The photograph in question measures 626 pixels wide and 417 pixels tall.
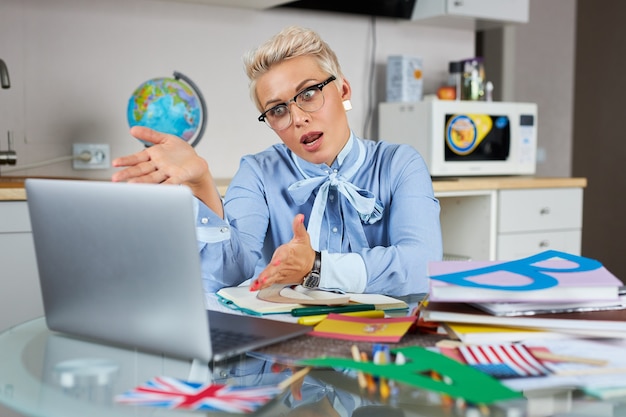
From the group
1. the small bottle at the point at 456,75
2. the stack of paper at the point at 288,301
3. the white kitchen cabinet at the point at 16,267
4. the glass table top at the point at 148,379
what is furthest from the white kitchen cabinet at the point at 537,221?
the glass table top at the point at 148,379

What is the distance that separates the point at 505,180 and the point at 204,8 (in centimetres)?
140

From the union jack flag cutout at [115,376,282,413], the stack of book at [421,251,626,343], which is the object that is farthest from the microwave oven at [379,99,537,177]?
the union jack flag cutout at [115,376,282,413]

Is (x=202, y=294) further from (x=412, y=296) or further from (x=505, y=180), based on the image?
(x=505, y=180)

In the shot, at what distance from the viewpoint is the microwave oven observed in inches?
121

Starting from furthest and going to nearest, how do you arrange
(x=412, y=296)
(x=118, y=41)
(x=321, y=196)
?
(x=118, y=41) → (x=321, y=196) → (x=412, y=296)

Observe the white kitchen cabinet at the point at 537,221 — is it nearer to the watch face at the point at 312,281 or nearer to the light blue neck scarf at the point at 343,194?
the light blue neck scarf at the point at 343,194

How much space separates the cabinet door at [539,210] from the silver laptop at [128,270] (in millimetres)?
2298

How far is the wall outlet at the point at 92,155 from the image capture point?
9.00ft

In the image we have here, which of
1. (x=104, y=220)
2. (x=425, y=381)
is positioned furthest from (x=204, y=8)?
(x=425, y=381)

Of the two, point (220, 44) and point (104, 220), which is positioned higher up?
point (220, 44)

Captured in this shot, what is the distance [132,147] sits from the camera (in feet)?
9.43

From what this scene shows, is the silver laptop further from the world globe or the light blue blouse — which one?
the world globe

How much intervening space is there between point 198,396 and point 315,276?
616 mm

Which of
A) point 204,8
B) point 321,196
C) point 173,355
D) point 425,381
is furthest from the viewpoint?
point 204,8
